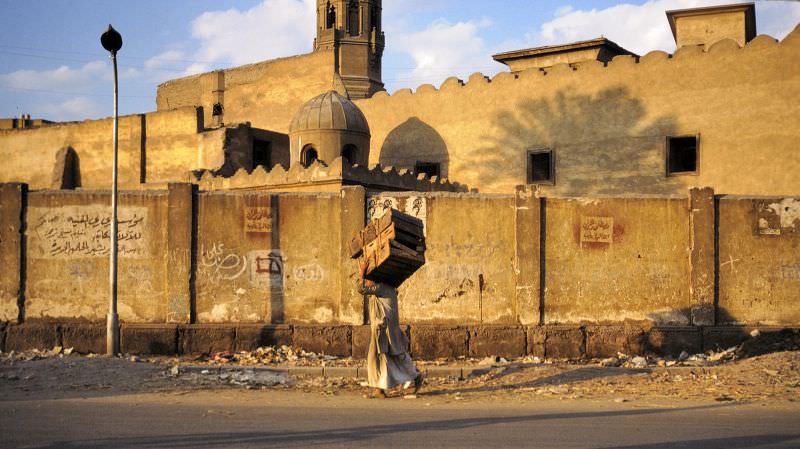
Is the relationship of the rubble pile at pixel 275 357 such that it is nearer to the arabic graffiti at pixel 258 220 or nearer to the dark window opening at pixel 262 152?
the arabic graffiti at pixel 258 220

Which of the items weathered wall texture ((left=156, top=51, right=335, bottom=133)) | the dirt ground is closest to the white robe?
the dirt ground

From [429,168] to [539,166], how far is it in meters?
3.35

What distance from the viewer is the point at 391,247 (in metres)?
9.89

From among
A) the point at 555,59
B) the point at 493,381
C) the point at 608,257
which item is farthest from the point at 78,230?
the point at 555,59

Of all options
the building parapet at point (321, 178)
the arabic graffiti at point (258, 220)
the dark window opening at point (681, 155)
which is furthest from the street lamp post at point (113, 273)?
the dark window opening at point (681, 155)

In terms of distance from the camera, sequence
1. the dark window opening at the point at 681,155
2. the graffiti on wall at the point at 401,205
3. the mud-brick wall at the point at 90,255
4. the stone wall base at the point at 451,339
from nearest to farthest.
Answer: the stone wall base at the point at 451,339 → the graffiti on wall at the point at 401,205 → the mud-brick wall at the point at 90,255 → the dark window opening at the point at 681,155

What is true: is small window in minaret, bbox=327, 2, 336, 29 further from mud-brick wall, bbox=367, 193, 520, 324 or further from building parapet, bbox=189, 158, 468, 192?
mud-brick wall, bbox=367, 193, 520, 324

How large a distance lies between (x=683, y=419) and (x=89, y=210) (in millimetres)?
9947

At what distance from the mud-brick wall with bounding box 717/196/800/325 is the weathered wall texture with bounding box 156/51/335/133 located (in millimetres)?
21788

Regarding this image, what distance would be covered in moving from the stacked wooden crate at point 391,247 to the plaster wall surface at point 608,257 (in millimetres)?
4235

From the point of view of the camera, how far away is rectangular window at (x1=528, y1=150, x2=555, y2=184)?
2325 centimetres

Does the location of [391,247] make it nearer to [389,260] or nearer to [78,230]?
[389,260]

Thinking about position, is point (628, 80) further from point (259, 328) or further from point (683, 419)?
point (683, 419)

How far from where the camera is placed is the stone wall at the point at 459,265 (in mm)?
13828
